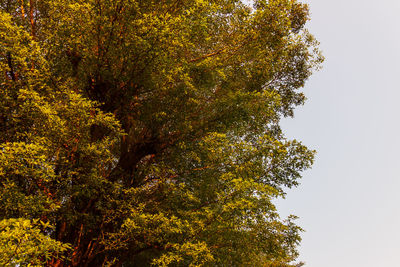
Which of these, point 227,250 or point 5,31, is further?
point 227,250

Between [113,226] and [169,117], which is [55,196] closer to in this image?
[113,226]

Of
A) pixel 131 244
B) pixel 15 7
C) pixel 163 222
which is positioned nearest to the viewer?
pixel 163 222

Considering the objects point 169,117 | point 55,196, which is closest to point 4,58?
point 55,196

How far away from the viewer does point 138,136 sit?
1216cm

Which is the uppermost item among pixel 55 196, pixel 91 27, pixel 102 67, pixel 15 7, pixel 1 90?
pixel 15 7

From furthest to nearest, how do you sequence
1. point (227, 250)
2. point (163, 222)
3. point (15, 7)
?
1. point (15, 7)
2. point (227, 250)
3. point (163, 222)

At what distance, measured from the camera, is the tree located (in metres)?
7.75

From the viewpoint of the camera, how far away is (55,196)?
8383 millimetres

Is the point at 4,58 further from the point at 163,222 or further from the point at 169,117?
the point at 163,222

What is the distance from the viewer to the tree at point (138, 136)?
775 cm

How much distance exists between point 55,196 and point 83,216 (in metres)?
1.23

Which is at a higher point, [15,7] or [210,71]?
[15,7]

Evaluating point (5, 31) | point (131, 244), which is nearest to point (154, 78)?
point (5, 31)

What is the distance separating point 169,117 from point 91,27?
3.81 m
